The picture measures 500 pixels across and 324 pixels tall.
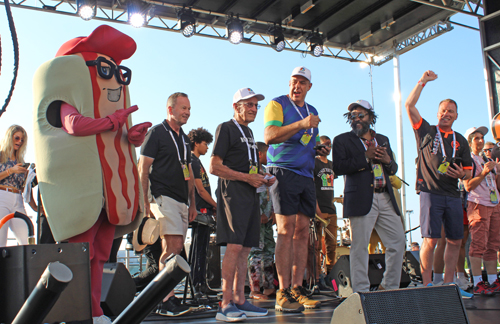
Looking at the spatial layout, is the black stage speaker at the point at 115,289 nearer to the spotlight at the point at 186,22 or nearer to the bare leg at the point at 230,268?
the bare leg at the point at 230,268

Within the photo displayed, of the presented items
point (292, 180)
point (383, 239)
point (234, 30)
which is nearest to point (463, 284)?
point (383, 239)

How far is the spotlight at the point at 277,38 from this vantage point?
431 inches

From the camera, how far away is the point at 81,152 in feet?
7.50

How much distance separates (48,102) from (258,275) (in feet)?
11.7

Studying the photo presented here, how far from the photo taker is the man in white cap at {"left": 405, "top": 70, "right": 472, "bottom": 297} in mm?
4309

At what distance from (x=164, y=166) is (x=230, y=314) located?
4.39 feet

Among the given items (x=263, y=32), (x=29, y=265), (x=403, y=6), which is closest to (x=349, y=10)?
(x=403, y=6)

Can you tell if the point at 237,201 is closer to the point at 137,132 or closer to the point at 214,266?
the point at 137,132

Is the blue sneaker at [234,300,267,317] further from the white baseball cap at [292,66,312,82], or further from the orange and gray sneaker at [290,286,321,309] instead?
the white baseball cap at [292,66,312,82]

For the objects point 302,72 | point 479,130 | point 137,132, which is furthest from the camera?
point 479,130

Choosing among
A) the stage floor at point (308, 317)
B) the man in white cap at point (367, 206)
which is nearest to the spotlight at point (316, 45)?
the man in white cap at point (367, 206)

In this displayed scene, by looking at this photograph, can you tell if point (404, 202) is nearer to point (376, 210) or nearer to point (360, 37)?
point (360, 37)

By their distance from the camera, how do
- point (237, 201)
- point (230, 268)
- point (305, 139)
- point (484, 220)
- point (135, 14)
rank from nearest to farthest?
point (230, 268), point (237, 201), point (305, 139), point (484, 220), point (135, 14)

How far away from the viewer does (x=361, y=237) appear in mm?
3766
